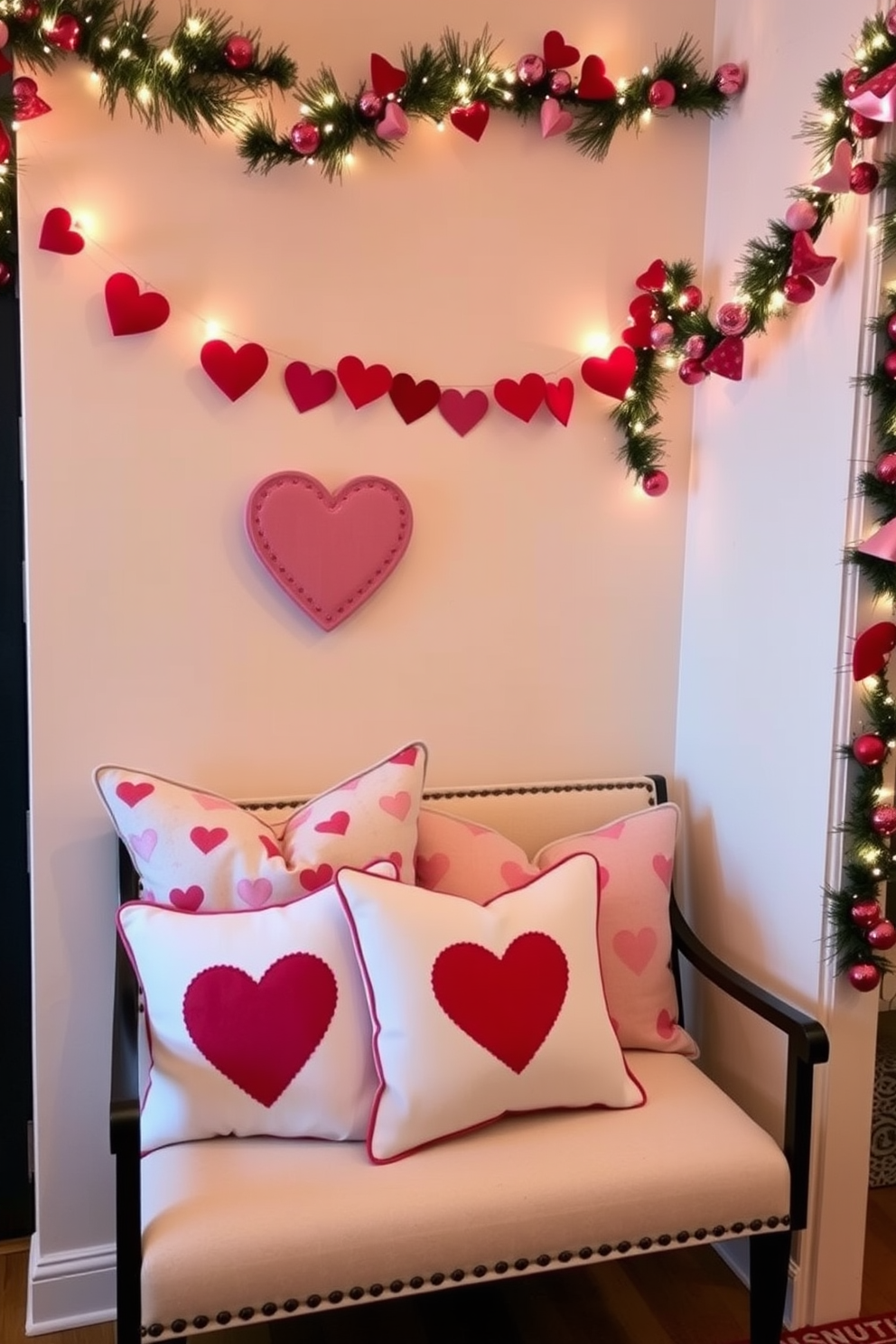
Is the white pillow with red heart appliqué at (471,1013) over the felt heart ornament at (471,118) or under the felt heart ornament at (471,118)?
under

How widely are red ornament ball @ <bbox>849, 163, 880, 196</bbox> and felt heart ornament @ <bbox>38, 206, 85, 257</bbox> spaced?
1.27 meters

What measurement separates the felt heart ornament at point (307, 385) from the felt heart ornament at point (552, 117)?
2.00ft

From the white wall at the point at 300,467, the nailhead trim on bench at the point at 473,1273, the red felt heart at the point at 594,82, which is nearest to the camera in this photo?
the nailhead trim on bench at the point at 473,1273

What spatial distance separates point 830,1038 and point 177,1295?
114 centimetres

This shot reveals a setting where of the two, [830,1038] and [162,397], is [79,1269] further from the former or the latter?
[162,397]

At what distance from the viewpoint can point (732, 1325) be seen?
2029mm

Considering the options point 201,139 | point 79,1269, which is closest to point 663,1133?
point 79,1269

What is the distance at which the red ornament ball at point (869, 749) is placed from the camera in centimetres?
187

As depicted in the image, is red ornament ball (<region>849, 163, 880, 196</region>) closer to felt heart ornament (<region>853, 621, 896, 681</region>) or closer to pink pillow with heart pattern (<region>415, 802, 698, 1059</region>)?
felt heart ornament (<region>853, 621, 896, 681</region>)

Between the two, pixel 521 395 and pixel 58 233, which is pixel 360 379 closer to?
pixel 521 395

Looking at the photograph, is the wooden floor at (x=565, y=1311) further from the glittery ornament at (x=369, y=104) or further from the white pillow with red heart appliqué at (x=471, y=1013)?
the glittery ornament at (x=369, y=104)

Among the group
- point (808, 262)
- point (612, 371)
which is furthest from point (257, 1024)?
point (808, 262)

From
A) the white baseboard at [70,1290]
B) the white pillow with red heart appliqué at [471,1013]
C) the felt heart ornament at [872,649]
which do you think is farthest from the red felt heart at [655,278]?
the white baseboard at [70,1290]

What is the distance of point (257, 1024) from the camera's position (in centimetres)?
170
